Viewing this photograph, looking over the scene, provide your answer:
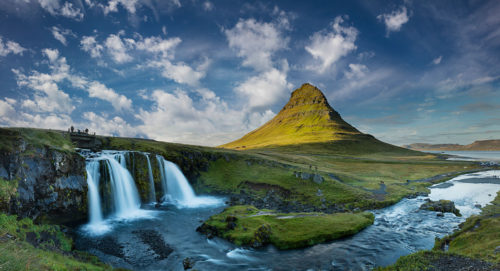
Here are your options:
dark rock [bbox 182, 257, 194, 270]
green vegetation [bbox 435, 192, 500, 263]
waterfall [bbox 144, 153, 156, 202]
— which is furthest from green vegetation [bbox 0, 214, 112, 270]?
green vegetation [bbox 435, 192, 500, 263]

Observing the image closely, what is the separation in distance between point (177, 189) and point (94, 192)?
59.1 ft

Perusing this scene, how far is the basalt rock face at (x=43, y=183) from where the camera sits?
75.6 ft

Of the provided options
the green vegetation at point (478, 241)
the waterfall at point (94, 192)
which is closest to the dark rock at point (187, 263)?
the waterfall at point (94, 192)

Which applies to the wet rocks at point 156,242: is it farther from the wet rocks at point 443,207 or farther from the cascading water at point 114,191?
the wet rocks at point 443,207

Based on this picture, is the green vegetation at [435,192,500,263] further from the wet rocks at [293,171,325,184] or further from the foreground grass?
the wet rocks at [293,171,325,184]

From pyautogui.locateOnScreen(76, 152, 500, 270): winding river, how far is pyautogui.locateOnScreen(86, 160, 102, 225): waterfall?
240 cm

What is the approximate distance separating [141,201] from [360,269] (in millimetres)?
37788

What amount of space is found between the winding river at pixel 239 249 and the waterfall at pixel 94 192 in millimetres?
2405

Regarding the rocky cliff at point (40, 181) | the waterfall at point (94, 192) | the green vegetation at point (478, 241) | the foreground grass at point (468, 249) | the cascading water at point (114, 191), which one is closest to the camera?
the foreground grass at point (468, 249)

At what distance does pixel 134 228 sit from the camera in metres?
29.2

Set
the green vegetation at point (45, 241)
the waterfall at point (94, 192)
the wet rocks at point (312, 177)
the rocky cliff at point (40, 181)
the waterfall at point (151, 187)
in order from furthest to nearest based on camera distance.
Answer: the wet rocks at point (312, 177) → the waterfall at point (151, 187) → the waterfall at point (94, 192) → the rocky cliff at point (40, 181) → the green vegetation at point (45, 241)

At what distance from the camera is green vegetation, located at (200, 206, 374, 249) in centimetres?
2431

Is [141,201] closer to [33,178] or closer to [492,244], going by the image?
[33,178]

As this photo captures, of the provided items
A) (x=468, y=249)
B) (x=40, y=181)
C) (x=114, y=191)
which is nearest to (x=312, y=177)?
(x=468, y=249)
